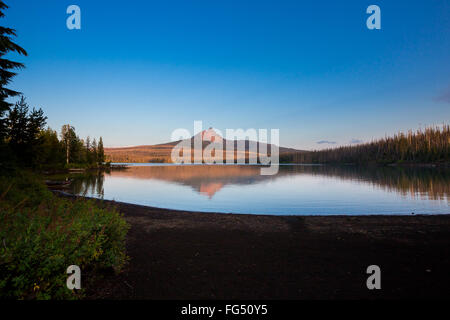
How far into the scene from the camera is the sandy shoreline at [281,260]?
5.34 m

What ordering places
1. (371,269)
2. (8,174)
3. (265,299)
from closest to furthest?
(265,299) < (371,269) < (8,174)

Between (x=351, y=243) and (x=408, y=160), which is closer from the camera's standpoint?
(x=351, y=243)

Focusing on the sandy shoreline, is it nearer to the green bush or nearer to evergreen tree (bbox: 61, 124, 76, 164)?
the green bush

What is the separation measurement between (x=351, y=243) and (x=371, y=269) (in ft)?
8.67

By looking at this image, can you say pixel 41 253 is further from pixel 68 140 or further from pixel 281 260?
pixel 68 140

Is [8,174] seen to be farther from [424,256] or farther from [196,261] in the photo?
[424,256]

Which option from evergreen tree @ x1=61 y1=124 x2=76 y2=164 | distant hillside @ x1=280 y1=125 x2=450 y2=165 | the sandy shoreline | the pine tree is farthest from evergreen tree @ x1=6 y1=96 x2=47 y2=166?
distant hillside @ x1=280 y1=125 x2=450 y2=165

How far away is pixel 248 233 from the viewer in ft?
34.2

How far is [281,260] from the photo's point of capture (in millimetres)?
7219

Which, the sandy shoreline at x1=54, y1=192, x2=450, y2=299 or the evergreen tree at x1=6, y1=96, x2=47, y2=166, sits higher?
the evergreen tree at x1=6, y1=96, x2=47, y2=166

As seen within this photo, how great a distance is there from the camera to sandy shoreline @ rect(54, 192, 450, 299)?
17.5 feet
